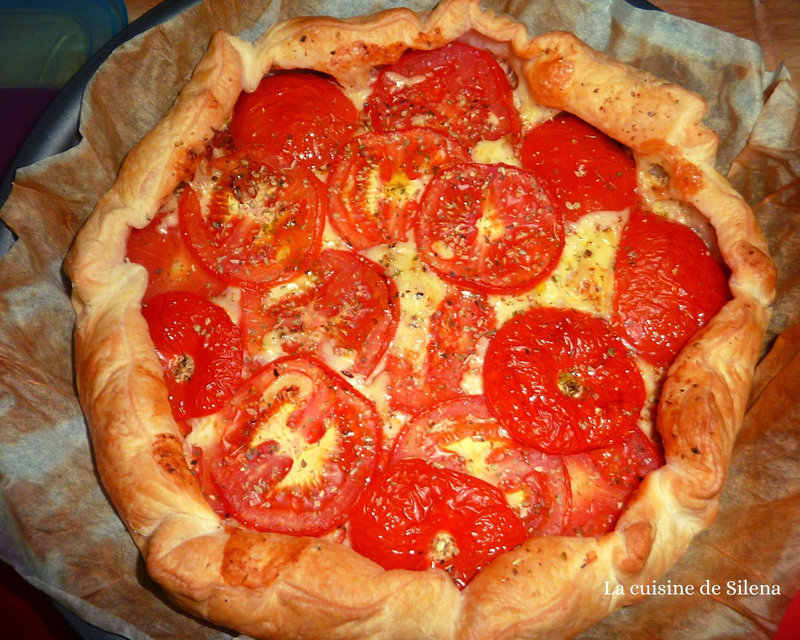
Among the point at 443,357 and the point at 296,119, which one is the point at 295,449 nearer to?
the point at 443,357

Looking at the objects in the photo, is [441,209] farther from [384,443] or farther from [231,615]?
[231,615]

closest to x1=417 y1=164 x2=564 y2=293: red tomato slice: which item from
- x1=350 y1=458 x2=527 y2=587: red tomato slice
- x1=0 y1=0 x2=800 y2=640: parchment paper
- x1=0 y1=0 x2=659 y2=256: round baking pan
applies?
x1=350 y1=458 x2=527 y2=587: red tomato slice

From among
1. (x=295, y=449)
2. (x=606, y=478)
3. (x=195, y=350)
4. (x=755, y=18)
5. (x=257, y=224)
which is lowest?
(x=606, y=478)

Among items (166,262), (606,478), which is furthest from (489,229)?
(166,262)

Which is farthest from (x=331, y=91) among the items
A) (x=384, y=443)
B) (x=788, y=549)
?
(x=788, y=549)

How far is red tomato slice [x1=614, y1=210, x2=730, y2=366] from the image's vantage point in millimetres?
3111

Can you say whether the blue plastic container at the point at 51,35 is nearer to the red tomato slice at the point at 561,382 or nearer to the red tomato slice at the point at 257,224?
the red tomato slice at the point at 257,224

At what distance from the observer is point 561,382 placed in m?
2.91

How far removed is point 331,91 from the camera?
3.49 m

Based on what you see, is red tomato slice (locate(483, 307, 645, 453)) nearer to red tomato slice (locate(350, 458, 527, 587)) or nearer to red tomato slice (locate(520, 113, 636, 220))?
red tomato slice (locate(350, 458, 527, 587))

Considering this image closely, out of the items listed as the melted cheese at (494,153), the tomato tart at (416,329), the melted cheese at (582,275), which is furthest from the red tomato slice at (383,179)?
the melted cheese at (582,275)

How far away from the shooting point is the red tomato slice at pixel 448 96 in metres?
3.46

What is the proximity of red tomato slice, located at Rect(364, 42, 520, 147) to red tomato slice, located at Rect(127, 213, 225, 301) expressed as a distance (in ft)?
3.43

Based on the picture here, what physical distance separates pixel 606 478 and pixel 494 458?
1.47 feet
